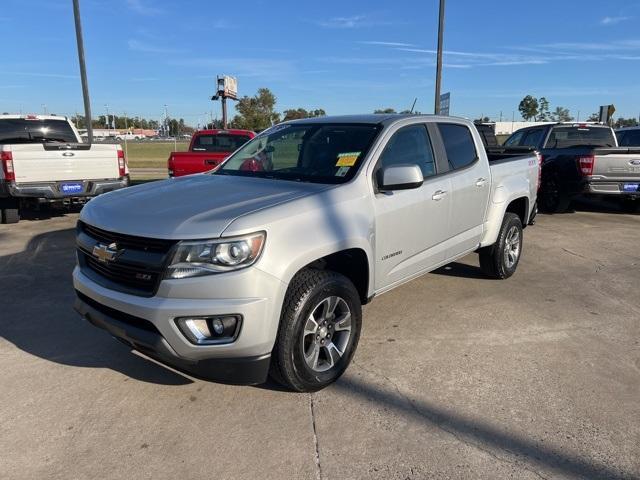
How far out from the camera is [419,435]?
2891 mm

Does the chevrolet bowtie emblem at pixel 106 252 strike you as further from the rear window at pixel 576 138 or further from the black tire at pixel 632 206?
the black tire at pixel 632 206

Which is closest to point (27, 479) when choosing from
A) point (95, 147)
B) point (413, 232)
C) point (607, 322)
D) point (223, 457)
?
point (223, 457)

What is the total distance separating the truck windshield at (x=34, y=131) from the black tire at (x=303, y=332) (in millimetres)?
9076

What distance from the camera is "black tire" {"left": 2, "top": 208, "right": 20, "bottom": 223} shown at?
9.09 m

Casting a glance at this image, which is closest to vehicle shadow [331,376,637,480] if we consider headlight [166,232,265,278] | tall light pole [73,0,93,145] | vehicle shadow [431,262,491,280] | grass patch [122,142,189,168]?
headlight [166,232,265,278]

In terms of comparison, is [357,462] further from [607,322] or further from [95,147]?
[95,147]

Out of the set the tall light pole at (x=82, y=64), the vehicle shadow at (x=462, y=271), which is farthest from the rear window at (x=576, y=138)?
the tall light pole at (x=82, y=64)

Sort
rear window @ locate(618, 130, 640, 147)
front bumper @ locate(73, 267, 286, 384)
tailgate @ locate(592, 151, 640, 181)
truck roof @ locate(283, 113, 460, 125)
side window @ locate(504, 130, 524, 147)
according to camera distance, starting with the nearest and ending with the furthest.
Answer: front bumper @ locate(73, 267, 286, 384) → truck roof @ locate(283, 113, 460, 125) → tailgate @ locate(592, 151, 640, 181) → rear window @ locate(618, 130, 640, 147) → side window @ locate(504, 130, 524, 147)

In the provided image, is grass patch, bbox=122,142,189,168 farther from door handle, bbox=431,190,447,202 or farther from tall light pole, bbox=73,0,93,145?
door handle, bbox=431,190,447,202

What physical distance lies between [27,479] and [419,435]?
208cm

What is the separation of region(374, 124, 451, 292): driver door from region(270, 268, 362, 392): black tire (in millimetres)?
512

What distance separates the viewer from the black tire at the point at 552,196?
10.3m

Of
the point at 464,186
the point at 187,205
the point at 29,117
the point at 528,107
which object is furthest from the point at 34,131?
the point at 528,107

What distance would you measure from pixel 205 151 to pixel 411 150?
8.31 metres
